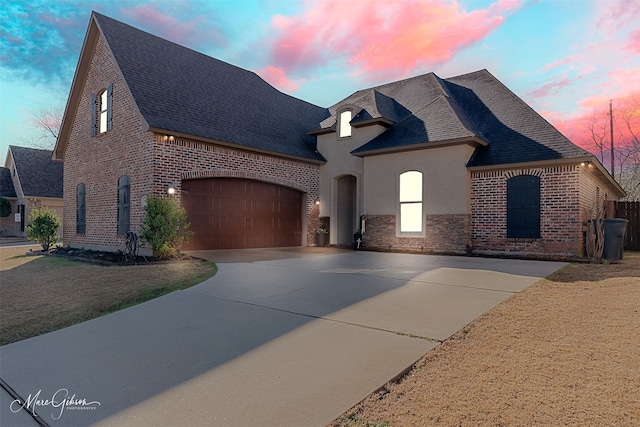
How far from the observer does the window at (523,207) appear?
37.3 feet

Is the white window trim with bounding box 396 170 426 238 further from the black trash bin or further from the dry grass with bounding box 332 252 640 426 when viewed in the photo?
the dry grass with bounding box 332 252 640 426

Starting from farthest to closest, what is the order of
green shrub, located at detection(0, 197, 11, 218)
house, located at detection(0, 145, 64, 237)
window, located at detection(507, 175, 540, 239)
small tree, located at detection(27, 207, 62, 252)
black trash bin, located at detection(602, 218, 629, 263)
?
green shrub, located at detection(0, 197, 11, 218), house, located at detection(0, 145, 64, 237), small tree, located at detection(27, 207, 62, 252), window, located at detection(507, 175, 540, 239), black trash bin, located at detection(602, 218, 629, 263)

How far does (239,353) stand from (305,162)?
12.7 m

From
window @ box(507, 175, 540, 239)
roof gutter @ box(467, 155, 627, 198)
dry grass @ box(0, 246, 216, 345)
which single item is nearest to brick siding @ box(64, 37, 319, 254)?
dry grass @ box(0, 246, 216, 345)

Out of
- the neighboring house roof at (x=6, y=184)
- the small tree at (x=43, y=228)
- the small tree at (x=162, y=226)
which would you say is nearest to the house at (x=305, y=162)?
the small tree at (x=43, y=228)

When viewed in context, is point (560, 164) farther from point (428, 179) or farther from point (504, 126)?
point (428, 179)

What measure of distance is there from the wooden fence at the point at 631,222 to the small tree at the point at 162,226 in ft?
57.9

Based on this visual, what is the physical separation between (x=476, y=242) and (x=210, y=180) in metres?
9.41

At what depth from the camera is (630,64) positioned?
1577cm

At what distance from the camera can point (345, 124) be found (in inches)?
631

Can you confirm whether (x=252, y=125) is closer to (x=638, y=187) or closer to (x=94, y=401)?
(x=94, y=401)

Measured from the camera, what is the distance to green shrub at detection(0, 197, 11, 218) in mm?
28109

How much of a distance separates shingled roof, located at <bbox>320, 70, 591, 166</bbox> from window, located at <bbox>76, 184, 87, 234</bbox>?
10.2 m

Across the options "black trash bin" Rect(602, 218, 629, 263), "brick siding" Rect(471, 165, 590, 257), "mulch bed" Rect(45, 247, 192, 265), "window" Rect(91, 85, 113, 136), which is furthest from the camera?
"window" Rect(91, 85, 113, 136)
